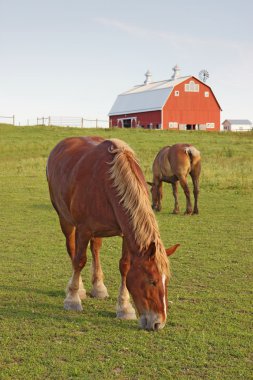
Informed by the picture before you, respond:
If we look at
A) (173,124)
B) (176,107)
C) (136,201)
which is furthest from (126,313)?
(176,107)

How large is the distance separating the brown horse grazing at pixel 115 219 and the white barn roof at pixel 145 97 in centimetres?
4584

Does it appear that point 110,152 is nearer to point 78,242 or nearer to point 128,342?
point 78,242

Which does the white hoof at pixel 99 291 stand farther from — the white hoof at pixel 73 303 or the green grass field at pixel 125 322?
the white hoof at pixel 73 303

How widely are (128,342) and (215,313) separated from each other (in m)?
1.33

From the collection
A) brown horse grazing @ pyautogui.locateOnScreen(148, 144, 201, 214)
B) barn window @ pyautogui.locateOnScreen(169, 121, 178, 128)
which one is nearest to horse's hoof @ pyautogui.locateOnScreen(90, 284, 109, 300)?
brown horse grazing @ pyautogui.locateOnScreen(148, 144, 201, 214)

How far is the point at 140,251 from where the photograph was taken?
4.50 m

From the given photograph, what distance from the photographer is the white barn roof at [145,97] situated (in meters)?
52.1

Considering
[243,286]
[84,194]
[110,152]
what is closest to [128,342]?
[84,194]

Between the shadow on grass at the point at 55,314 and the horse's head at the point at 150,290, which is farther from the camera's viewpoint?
the shadow on grass at the point at 55,314

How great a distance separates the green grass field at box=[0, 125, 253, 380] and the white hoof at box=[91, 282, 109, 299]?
0.09m

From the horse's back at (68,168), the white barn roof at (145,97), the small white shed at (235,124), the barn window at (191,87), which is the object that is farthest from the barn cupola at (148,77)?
the horse's back at (68,168)

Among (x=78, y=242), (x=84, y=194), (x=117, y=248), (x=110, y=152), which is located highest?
(x=110, y=152)

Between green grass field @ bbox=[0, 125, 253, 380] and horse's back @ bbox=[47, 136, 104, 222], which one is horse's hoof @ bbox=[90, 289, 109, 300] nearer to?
green grass field @ bbox=[0, 125, 253, 380]

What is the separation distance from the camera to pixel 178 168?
512 inches
